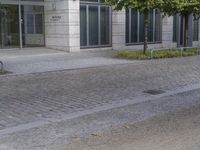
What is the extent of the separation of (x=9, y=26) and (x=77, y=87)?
11.9m

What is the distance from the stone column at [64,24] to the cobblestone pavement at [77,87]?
6.05 metres

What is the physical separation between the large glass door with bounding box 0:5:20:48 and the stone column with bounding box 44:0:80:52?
1834mm

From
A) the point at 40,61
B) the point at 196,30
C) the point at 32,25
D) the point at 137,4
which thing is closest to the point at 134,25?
the point at 32,25

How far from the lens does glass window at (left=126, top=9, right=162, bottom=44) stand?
24609 mm

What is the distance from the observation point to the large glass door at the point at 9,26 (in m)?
21.5

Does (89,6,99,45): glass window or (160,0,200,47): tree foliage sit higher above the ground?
(160,0,200,47): tree foliage

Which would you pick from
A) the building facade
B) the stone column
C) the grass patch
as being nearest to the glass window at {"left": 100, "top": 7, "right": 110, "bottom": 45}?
the building facade

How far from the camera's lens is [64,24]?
21438mm

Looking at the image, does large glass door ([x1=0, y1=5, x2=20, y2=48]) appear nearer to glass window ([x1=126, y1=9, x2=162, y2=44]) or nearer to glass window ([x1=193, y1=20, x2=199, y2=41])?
glass window ([x1=126, y1=9, x2=162, y2=44])

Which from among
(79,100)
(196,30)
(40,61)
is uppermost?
(196,30)

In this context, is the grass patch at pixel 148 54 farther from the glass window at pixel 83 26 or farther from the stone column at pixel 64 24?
the glass window at pixel 83 26

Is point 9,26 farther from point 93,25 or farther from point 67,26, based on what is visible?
point 93,25

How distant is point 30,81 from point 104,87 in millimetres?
2329

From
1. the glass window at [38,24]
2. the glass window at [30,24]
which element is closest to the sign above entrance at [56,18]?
the glass window at [38,24]
